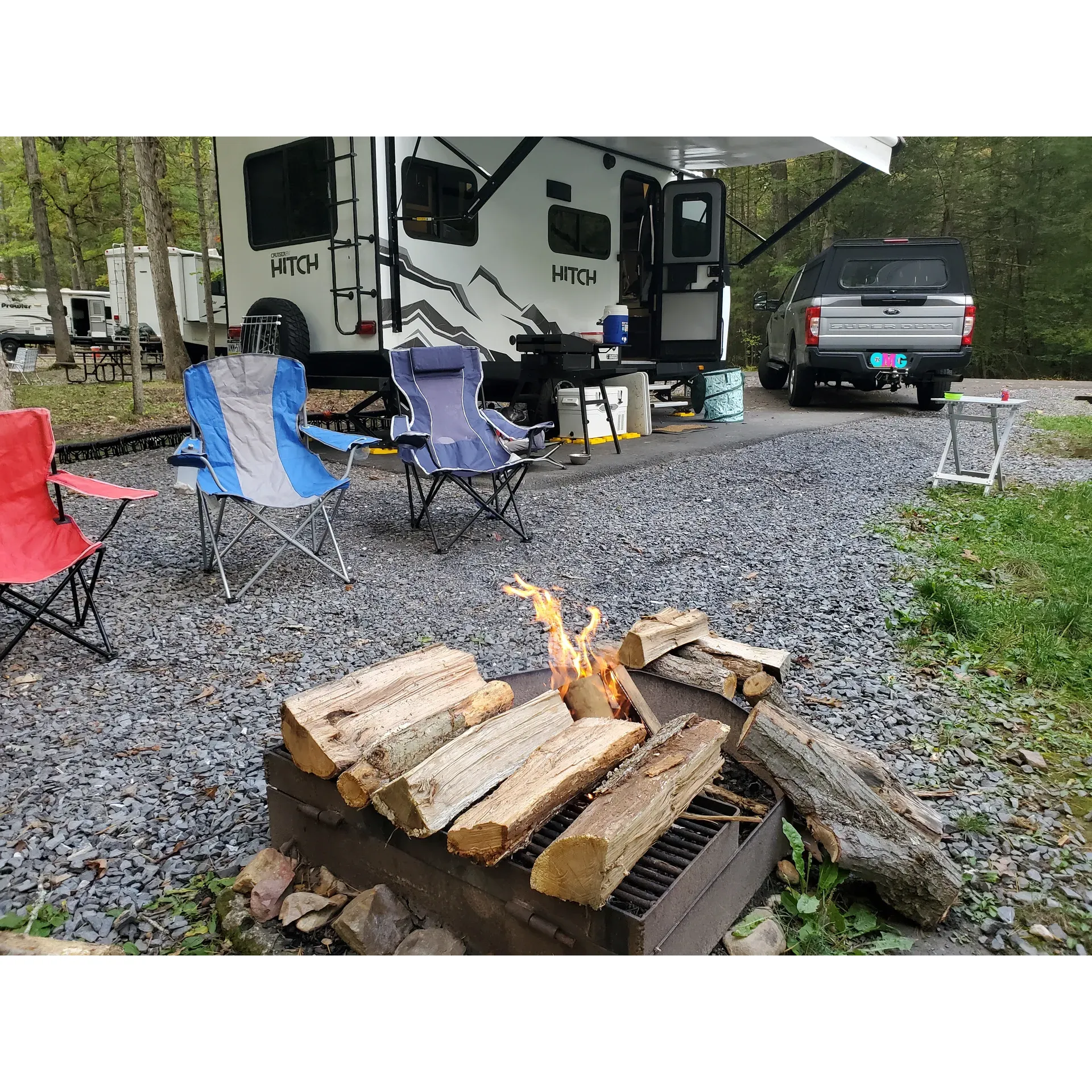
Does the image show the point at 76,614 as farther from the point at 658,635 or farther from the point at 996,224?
the point at 996,224

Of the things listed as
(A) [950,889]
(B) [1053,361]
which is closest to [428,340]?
(A) [950,889]

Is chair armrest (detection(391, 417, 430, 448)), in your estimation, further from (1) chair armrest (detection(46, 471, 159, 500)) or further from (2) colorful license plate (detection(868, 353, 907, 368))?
(2) colorful license plate (detection(868, 353, 907, 368))

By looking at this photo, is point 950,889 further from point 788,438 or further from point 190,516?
point 788,438

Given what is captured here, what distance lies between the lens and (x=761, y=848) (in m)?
1.67

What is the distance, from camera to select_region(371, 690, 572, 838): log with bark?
4.82 ft

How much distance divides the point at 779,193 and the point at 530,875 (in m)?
19.3

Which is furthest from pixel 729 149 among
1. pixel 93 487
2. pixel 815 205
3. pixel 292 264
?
pixel 93 487

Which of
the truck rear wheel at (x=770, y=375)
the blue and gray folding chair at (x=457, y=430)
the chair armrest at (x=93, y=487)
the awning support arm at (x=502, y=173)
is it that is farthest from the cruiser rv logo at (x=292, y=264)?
the truck rear wheel at (x=770, y=375)

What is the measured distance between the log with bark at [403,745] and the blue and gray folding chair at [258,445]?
187 cm

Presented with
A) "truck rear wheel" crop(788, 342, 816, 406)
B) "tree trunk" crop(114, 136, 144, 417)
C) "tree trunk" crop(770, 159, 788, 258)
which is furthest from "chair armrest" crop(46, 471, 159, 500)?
"tree trunk" crop(770, 159, 788, 258)

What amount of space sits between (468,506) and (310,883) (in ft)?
11.1

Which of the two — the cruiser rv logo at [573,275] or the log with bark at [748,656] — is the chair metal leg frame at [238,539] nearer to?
the log with bark at [748,656]

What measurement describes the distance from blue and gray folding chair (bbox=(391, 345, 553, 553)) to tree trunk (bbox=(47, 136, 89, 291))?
10950 millimetres

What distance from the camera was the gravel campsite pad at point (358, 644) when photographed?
5.92 ft
